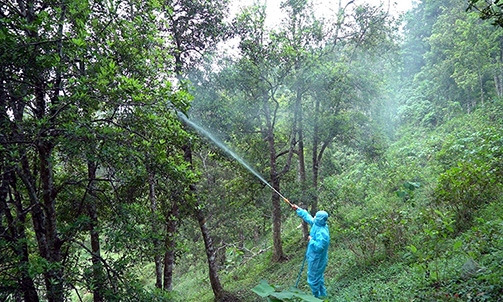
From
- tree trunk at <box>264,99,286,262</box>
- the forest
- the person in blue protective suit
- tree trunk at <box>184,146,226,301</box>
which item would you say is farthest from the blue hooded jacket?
tree trunk at <box>264,99,286,262</box>

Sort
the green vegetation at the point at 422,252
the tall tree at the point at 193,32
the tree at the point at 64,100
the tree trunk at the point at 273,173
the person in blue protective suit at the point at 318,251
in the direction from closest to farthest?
1. the tree at the point at 64,100
2. the green vegetation at the point at 422,252
3. the person in blue protective suit at the point at 318,251
4. the tall tree at the point at 193,32
5. the tree trunk at the point at 273,173

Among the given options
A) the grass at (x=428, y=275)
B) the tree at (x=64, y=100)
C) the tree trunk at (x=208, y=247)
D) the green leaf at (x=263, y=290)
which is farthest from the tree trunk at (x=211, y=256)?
the green leaf at (x=263, y=290)

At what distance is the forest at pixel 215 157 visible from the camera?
4.52 meters

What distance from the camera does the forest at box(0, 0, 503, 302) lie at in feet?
14.8

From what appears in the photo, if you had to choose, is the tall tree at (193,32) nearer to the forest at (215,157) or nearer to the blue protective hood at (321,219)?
the forest at (215,157)

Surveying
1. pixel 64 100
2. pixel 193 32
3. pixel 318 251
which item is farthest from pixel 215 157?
pixel 64 100

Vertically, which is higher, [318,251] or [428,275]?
[318,251]

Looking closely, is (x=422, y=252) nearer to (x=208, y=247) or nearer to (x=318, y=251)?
(x=318, y=251)

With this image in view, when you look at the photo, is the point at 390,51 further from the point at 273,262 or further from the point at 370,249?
the point at 273,262

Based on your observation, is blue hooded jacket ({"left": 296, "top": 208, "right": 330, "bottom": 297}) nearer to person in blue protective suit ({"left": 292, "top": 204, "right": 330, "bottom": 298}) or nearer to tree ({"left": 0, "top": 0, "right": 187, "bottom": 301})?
person in blue protective suit ({"left": 292, "top": 204, "right": 330, "bottom": 298})

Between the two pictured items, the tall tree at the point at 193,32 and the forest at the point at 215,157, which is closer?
the forest at the point at 215,157

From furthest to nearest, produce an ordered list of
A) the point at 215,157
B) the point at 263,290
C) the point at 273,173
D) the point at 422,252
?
1. the point at 273,173
2. the point at 215,157
3. the point at 422,252
4. the point at 263,290

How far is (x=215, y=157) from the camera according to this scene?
10844 mm

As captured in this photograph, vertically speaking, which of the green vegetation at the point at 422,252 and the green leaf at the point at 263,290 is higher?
the green leaf at the point at 263,290
